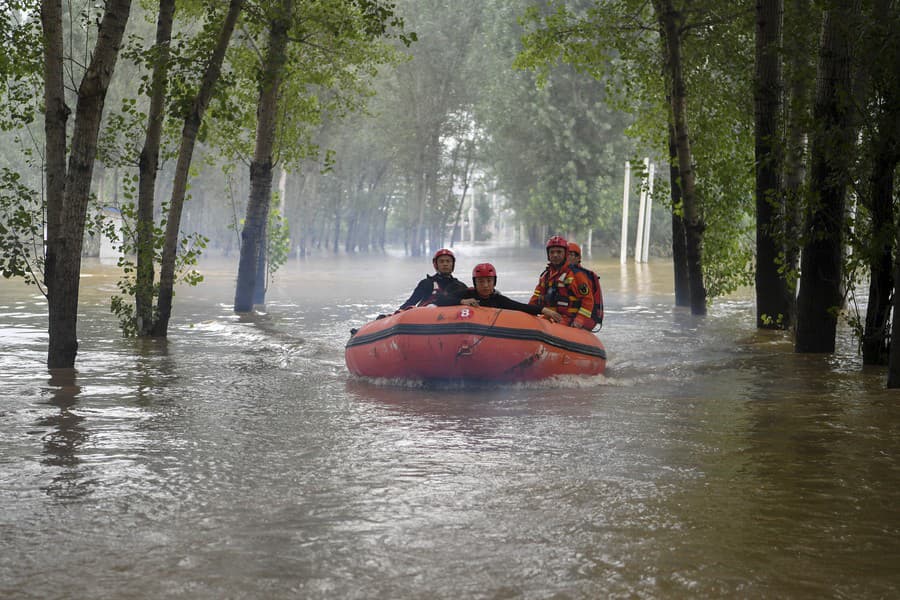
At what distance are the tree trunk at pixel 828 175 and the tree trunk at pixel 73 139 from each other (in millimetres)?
6916

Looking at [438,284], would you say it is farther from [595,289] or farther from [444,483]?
[444,483]

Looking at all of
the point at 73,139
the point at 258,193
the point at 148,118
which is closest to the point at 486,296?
the point at 73,139

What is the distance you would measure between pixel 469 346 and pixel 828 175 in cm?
413

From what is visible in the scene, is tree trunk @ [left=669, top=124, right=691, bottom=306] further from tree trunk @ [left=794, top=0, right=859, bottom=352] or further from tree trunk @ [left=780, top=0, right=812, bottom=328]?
tree trunk @ [left=794, top=0, right=859, bottom=352]

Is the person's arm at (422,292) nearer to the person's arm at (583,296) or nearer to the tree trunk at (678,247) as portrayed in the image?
the person's arm at (583,296)

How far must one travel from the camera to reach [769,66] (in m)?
15.5

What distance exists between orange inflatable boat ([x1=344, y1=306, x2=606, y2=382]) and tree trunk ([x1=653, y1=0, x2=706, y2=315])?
8.17 metres

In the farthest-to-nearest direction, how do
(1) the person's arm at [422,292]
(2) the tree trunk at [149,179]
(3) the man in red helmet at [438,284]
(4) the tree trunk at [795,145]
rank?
(2) the tree trunk at [149,179] → (1) the person's arm at [422,292] → (3) the man in red helmet at [438,284] → (4) the tree trunk at [795,145]

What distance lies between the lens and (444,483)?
22.4 ft

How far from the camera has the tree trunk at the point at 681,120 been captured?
18.3 meters

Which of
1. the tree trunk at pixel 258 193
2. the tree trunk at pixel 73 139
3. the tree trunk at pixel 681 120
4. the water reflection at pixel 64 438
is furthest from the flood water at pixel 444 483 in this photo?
the tree trunk at pixel 258 193

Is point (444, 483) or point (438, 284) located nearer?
point (444, 483)

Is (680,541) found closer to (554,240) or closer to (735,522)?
(735,522)

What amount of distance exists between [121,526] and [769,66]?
12199 mm
